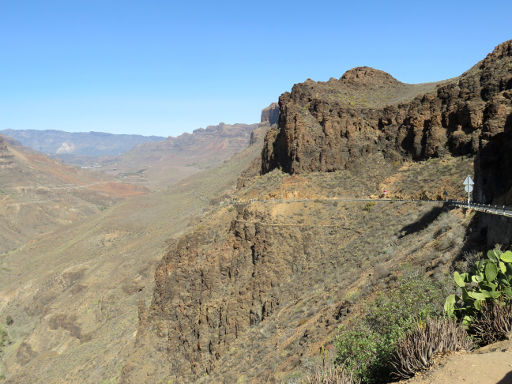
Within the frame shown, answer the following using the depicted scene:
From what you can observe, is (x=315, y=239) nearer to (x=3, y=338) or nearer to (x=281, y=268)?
(x=281, y=268)

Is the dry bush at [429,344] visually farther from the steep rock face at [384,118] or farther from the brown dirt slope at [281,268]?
the steep rock face at [384,118]

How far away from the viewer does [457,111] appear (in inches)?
1275

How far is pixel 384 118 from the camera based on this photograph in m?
40.2

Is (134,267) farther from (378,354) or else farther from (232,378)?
(378,354)

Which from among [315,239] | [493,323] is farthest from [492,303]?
[315,239]

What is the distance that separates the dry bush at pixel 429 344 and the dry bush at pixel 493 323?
1.32 ft

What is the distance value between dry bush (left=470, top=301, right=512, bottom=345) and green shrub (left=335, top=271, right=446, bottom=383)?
3.15 ft

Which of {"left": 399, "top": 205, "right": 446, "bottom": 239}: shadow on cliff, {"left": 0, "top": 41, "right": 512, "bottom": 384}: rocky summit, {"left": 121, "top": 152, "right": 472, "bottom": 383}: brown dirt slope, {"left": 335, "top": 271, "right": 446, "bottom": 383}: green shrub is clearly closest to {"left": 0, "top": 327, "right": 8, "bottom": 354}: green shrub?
{"left": 0, "top": 41, "right": 512, "bottom": 384}: rocky summit

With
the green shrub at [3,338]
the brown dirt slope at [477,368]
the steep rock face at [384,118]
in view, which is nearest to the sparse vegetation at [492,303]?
the brown dirt slope at [477,368]

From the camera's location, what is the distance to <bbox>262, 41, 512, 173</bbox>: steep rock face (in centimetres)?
3089

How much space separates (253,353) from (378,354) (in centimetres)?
1306

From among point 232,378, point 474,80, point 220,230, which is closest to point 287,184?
point 220,230

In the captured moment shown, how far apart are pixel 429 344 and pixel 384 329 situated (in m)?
3.88

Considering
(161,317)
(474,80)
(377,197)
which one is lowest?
(161,317)
